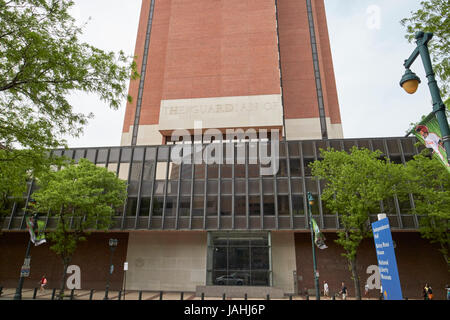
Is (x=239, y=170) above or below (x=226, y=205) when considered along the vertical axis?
above

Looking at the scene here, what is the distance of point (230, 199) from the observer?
Answer: 94.7 ft

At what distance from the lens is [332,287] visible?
27.1m

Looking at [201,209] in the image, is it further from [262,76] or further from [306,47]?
[306,47]

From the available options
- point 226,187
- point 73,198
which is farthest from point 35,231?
point 226,187

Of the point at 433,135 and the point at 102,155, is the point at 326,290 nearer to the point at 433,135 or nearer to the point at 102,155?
the point at 433,135

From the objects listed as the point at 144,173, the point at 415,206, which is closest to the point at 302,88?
the point at 415,206

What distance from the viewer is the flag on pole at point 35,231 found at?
20.6 m

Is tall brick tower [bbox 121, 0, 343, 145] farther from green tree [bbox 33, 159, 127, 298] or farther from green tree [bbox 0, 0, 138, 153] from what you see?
green tree [bbox 0, 0, 138, 153]

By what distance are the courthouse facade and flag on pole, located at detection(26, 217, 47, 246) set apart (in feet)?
25.8

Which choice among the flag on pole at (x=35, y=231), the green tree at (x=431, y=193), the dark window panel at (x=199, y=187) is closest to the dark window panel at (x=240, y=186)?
the dark window panel at (x=199, y=187)

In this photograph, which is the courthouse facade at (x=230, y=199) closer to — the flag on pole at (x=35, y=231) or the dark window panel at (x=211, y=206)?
the dark window panel at (x=211, y=206)

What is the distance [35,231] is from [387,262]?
78.7 feet

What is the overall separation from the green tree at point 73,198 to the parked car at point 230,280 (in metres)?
12.9

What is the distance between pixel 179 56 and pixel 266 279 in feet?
108
